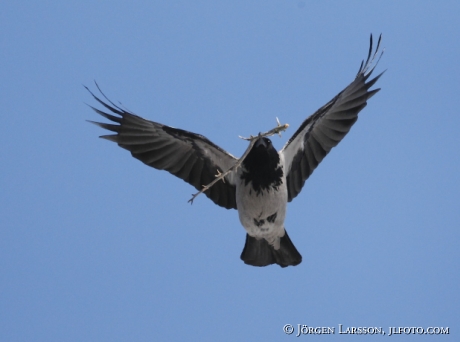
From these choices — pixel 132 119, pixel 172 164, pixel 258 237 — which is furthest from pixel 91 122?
pixel 258 237

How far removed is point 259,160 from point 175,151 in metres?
1.29

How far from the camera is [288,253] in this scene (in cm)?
996

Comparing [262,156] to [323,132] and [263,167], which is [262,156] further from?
[323,132]

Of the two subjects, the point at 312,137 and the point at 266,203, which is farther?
the point at 312,137

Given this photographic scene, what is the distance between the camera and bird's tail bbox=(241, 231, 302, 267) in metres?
9.91

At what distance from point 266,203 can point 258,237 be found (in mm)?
834

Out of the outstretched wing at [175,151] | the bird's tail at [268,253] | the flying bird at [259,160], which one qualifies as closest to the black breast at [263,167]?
the flying bird at [259,160]

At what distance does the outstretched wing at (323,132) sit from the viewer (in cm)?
956

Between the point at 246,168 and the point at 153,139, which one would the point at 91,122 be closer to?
the point at 153,139

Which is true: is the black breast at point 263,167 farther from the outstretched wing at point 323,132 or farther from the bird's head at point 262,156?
the outstretched wing at point 323,132

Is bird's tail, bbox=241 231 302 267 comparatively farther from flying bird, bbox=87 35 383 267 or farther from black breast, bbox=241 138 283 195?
black breast, bbox=241 138 283 195

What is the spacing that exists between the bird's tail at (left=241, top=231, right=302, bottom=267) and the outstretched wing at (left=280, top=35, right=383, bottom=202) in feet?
2.28

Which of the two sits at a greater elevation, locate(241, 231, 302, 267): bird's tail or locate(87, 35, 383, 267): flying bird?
locate(87, 35, 383, 267): flying bird

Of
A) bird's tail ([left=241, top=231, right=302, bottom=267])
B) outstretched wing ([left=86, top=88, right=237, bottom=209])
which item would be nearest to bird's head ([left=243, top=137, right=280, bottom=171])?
outstretched wing ([left=86, top=88, right=237, bottom=209])
